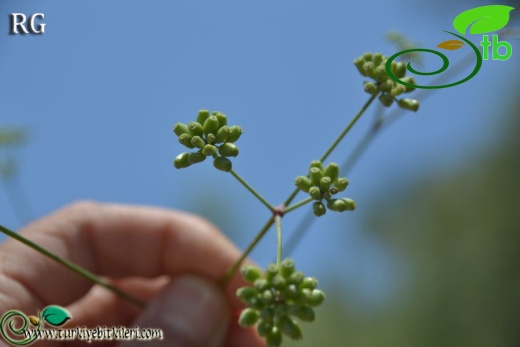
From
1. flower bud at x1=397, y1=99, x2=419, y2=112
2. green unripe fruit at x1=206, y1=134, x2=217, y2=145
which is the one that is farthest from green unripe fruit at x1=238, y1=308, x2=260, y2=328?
flower bud at x1=397, y1=99, x2=419, y2=112

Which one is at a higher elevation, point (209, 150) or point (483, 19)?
point (483, 19)

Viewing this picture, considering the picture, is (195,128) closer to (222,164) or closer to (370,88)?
(222,164)

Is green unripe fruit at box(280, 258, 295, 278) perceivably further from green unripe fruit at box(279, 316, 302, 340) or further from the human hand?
the human hand

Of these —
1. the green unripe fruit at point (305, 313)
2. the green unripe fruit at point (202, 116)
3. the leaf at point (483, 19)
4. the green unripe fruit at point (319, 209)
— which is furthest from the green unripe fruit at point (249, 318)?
the leaf at point (483, 19)

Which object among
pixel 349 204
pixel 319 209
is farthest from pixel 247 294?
pixel 349 204

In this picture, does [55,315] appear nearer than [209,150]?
No

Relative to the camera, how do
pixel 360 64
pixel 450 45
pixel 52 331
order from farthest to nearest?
pixel 52 331
pixel 450 45
pixel 360 64

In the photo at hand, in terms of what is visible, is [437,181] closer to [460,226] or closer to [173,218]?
[460,226]
